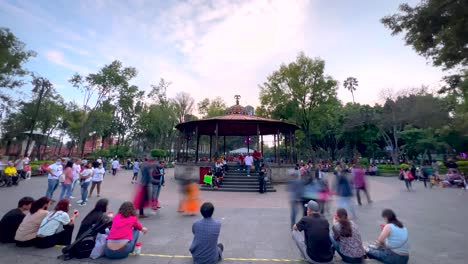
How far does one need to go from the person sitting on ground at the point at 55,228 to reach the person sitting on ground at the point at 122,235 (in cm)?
114

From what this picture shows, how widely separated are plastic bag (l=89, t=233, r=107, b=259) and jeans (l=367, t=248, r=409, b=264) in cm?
485

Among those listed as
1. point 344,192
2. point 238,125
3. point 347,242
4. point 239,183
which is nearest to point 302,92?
point 238,125

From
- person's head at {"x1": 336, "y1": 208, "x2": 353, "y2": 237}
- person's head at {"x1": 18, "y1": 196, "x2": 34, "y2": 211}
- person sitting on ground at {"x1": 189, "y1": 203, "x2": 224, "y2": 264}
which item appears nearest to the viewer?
person sitting on ground at {"x1": 189, "y1": 203, "x2": 224, "y2": 264}

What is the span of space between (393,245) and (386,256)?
0.79 ft

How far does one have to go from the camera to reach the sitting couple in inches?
150

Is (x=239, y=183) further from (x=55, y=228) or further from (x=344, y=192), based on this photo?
(x=55, y=228)

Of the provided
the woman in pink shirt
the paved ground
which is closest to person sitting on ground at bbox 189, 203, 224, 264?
the paved ground

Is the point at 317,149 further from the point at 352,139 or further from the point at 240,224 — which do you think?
the point at 240,224

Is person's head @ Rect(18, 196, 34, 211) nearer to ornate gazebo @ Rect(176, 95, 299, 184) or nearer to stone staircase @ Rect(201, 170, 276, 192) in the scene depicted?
stone staircase @ Rect(201, 170, 276, 192)

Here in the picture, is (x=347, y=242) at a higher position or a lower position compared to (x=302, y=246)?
higher

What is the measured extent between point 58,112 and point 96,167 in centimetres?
3892

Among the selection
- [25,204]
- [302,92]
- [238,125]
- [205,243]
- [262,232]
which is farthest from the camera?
[302,92]

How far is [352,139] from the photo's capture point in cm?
4175

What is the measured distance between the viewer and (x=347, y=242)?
3967mm
